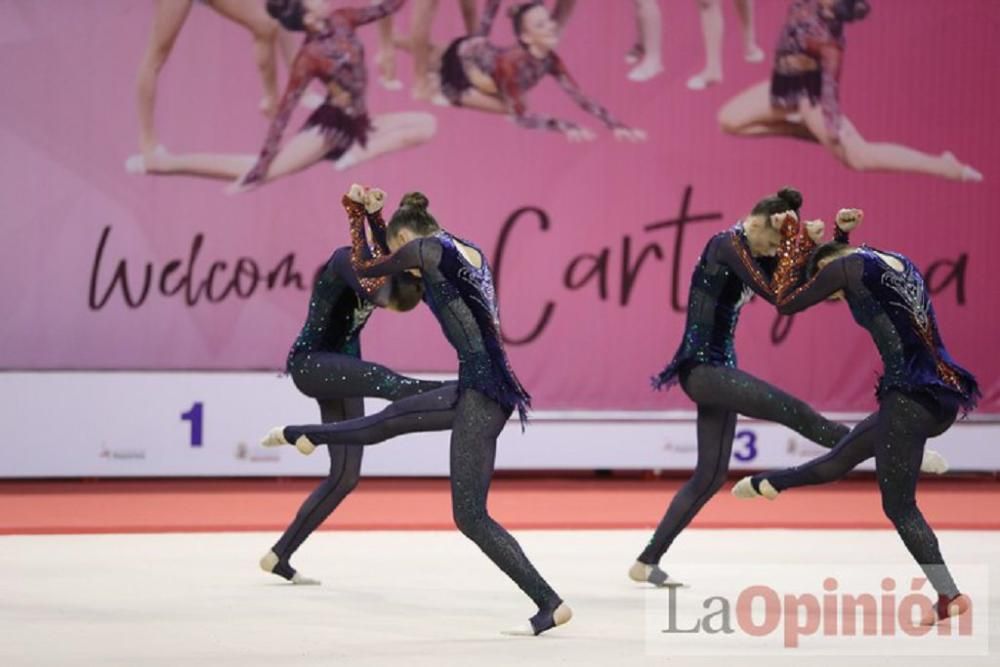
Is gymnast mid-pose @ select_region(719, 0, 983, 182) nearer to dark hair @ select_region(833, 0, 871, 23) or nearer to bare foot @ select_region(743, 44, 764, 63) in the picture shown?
dark hair @ select_region(833, 0, 871, 23)

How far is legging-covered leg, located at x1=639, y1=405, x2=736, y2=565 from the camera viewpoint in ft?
22.2

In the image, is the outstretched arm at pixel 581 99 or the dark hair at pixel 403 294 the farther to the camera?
the outstretched arm at pixel 581 99

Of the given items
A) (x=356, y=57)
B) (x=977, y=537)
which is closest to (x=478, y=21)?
(x=356, y=57)

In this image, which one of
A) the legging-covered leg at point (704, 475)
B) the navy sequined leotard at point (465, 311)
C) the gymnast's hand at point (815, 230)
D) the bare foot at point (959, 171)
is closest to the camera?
the navy sequined leotard at point (465, 311)

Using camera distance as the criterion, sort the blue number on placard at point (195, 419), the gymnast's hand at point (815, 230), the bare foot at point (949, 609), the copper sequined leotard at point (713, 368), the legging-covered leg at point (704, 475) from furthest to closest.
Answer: the blue number on placard at point (195, 419), the legging-covered leg at point (704, 475), the copper sequined leotard at point (713, 368), the gymnast's hand at point (815, 230), the bare foot at point (949, 609)

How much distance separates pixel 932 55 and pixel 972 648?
7.81m

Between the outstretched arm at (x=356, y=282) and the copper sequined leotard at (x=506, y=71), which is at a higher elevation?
the copper sequined leotard at (x=506, y=71)

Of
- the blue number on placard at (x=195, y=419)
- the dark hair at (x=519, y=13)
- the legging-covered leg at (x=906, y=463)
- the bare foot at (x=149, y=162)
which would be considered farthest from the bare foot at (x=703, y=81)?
the legging-covered leg at (x=906, y=463)

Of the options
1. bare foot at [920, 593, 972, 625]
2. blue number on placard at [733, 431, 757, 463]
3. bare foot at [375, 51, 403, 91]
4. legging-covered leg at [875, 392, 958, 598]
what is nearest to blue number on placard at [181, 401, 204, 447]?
bare foot at [375, 51, 403, 91]

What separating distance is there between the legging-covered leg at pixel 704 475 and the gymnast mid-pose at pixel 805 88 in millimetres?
5639

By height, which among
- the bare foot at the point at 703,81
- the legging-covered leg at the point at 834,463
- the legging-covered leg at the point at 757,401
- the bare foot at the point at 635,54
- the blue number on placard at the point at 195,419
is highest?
the bare foot at the point at 635,54

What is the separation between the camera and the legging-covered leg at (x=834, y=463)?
598 centimetres

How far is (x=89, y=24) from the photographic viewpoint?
37.6 ft

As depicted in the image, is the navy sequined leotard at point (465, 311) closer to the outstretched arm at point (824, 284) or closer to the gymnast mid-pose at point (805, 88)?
the outstretched arm at point (824, 284)
